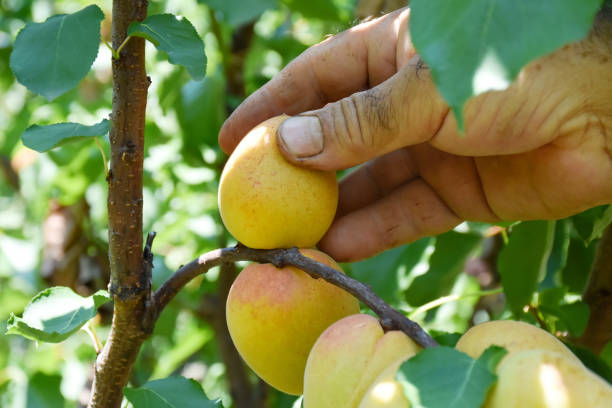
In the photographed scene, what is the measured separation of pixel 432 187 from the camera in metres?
1.42

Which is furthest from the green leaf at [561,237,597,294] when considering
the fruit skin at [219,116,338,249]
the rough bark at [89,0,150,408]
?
the rough bark at [89,0,150,408]

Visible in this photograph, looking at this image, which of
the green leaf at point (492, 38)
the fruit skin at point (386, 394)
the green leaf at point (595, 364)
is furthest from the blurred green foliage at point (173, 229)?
the green leaf at point (492, 38)

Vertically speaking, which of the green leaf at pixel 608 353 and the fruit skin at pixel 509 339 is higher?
the fruit skin at pixel 509 339

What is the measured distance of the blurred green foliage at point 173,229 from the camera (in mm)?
1577

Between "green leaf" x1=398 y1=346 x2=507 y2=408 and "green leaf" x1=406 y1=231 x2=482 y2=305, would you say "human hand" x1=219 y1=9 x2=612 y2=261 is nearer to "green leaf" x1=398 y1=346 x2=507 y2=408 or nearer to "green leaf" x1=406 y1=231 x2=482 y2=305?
"green leaf" x1=406 y1=231 x2=482 y2=305

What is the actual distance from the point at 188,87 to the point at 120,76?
3.85 ft

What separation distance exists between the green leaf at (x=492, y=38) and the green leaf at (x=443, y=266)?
96 cm

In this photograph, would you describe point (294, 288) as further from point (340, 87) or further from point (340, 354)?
point (340, 87)

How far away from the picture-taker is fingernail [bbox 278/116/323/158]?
1.00m

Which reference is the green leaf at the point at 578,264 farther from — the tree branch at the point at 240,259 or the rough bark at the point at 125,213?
the rough bark at the point at 125,213

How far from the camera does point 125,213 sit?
938 millimetres

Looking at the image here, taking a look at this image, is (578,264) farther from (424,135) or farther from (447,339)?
(424,135)

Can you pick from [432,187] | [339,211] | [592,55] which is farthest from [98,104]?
[592,55]

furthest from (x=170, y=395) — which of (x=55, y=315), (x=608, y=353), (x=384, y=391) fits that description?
(x=608, y=353)
